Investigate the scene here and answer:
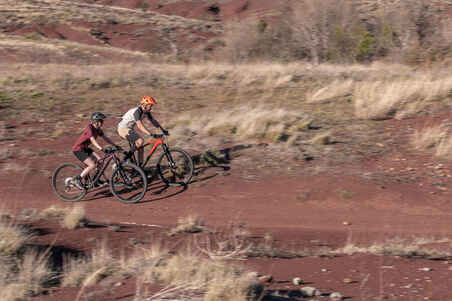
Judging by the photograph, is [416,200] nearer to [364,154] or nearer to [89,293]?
[364,154]

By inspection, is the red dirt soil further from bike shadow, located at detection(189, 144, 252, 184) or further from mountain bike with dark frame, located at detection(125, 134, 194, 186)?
mountain bike with dark frame, located at detection(125, 134, 194, 186)

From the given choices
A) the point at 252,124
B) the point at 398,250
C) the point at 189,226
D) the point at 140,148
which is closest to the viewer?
the point at 398,250

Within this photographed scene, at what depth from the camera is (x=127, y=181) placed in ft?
31.5

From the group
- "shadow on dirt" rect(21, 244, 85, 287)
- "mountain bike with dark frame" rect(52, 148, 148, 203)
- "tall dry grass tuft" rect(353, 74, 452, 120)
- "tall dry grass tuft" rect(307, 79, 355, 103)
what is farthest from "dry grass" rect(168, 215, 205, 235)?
"tall dry grass tuft" rect(307, 79, 355, 103)

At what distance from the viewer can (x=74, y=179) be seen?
9562 millimetres

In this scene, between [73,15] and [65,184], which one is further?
[73,15]

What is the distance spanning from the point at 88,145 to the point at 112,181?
808 millimetres

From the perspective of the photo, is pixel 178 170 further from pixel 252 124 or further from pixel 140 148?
pixel 252 124

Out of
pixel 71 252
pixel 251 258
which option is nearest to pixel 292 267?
pixel 251 258

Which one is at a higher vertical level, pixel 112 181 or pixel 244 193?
pixel 112 181

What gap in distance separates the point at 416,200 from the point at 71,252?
6.02 metres

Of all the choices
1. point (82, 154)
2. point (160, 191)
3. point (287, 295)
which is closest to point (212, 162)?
point (160, 191)

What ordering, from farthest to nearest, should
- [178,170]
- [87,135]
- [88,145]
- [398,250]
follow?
[178,170] < [88,145] < [87,135] < [398,250]

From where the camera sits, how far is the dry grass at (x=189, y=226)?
7508 millimetres
